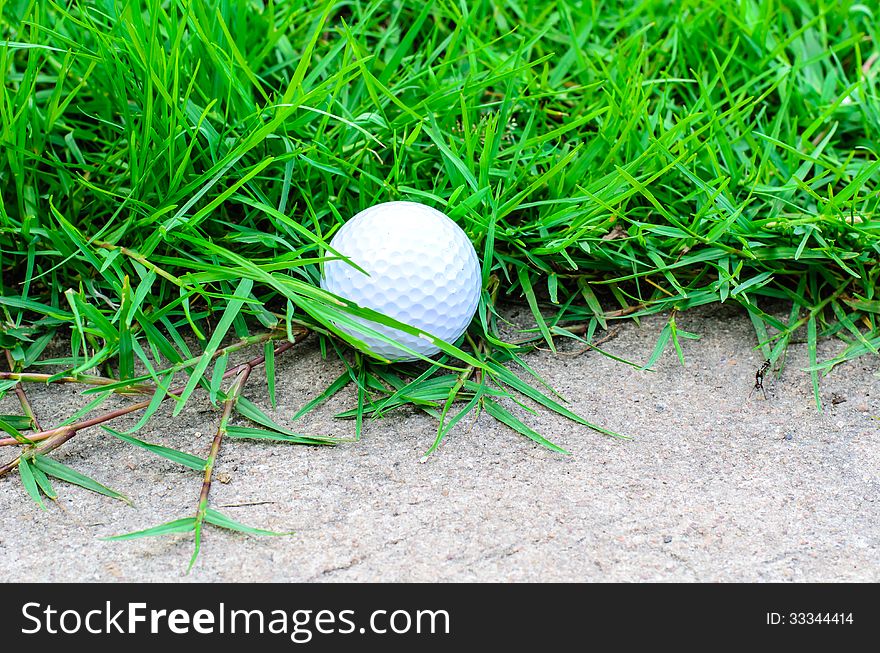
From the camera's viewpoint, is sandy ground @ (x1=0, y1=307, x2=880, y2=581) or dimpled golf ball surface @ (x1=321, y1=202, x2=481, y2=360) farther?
dimpled golf ball surface @ (x1=321, y1=202, x2=481, y2=360)

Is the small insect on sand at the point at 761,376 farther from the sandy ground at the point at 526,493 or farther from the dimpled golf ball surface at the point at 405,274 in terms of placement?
the dimpled golf ball surface at the point at 405,274

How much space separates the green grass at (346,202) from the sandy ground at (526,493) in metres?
0.05

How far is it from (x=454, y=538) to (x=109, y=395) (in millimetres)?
562

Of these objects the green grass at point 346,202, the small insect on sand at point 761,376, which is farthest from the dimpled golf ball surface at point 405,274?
the small insect on sand at point 761,376

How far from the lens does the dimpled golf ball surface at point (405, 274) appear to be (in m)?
1.29

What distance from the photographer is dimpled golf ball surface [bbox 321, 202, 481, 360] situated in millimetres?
1294

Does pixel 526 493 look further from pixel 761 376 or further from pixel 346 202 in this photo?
pixel 346 202

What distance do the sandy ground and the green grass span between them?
49 mm

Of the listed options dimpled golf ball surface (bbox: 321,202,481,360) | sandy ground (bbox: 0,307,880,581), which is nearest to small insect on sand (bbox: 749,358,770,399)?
sandy ground (bbox: 0,307,880,581)

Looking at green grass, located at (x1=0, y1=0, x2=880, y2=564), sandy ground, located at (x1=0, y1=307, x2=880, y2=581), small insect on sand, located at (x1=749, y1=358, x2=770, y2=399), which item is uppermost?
green grass, located at (x1=0, y1=0, x2=880, y2=564)

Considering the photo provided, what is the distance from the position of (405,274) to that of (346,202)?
304mm

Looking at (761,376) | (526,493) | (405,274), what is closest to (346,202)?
(405,274)

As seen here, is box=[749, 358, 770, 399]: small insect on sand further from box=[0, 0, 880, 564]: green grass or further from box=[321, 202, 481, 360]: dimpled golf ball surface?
box=[321, 202, 481, 360]: dimpled golf ball surface

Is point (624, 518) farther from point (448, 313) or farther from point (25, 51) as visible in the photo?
point (25, 51)
